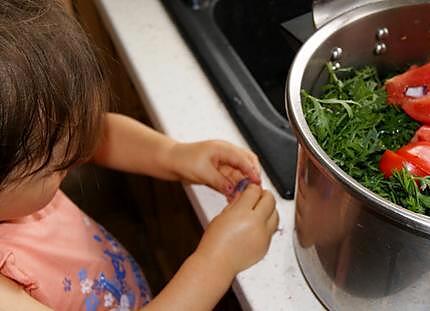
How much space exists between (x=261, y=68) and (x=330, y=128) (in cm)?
42

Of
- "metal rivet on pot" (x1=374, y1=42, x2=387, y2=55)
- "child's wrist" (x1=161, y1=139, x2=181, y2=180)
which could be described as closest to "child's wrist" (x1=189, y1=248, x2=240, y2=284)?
"child's wrist" (x1=161, y1=139, x2=181, y2=180)

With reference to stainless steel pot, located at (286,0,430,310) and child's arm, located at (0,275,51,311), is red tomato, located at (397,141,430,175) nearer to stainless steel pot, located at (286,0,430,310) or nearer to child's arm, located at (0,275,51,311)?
stainless steel pot, located at (286,0,430,310)

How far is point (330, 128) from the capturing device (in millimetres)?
569

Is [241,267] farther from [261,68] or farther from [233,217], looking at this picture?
[261,68]

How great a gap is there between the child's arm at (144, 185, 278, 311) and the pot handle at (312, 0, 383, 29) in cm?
18

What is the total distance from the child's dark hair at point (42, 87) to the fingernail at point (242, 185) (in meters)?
0.17


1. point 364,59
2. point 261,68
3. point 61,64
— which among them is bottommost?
point 261,68

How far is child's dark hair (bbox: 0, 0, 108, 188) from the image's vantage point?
1.74 feet

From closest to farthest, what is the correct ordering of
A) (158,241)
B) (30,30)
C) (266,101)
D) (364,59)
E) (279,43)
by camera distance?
(30,30) → (364,59) → (266,101) → (279,43) → (158,241)

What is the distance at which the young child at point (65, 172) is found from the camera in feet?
1.78

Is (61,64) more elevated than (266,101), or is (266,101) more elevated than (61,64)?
(61,64)

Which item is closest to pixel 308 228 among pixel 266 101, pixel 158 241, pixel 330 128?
pixel 330 128

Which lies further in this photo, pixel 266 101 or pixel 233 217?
pixel 266 101

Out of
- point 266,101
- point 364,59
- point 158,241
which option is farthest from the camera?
point 158,241
